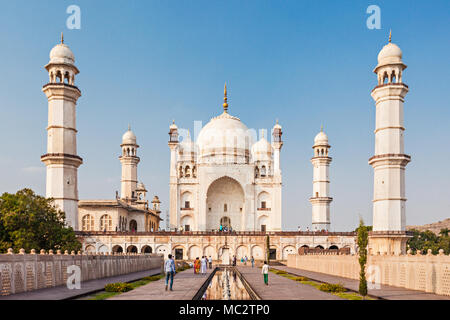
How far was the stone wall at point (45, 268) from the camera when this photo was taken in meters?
16.2

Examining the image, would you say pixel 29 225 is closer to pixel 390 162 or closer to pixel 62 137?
pixel 62 137

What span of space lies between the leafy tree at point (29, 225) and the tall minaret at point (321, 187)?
34.6 metres

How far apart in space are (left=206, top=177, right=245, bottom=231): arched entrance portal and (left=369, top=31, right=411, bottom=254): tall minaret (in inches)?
834

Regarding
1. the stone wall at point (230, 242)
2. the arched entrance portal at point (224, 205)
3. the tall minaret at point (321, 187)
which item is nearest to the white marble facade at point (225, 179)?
the arched entrance portal at point (224, 205)

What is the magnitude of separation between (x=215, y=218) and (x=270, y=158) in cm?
1046

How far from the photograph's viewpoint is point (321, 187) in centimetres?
6381

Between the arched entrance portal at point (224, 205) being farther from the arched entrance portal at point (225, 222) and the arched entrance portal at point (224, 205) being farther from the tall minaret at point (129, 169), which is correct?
the tall minaret at point (129, 169)

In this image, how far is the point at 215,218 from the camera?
65.2 meters

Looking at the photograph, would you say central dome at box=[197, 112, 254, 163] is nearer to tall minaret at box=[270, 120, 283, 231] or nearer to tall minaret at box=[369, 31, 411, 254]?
tall minaret at box=[270, 120, 283, 231]

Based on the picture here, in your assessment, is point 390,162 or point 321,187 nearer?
point 390,162

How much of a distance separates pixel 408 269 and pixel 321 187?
43.5m

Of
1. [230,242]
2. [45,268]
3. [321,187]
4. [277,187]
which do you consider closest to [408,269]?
[45,268]
